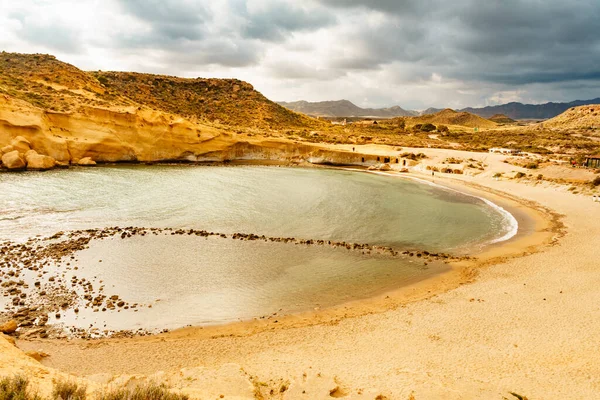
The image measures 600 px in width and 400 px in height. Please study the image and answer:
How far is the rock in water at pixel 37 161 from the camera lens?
33.9 meters

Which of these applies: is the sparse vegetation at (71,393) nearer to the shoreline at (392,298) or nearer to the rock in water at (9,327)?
the shoreline at (392,298)

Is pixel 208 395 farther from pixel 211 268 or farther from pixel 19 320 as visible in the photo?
pixel 211 268

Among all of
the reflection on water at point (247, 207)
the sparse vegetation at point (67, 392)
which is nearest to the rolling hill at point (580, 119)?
the reflection on water at point (247, 207)

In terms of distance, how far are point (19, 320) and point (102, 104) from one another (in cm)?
4135

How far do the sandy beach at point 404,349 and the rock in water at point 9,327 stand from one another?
0.61 m

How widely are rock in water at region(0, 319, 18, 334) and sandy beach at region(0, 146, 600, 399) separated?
0.61 meters

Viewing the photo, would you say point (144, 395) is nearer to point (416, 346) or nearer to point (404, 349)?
point (404, 349)

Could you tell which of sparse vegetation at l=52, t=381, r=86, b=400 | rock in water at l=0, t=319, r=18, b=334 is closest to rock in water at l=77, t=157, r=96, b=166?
rock in water at l=0, t=319, r=18, b=334

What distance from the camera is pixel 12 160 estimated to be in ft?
108

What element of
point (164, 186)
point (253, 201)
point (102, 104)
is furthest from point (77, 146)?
point (253, 201)

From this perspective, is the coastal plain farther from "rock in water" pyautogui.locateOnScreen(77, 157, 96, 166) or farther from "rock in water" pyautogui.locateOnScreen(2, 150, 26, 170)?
"rock in water" pyautogui.locateOnScreen(77, 157, 96, 166)

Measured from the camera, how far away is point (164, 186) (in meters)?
31.3

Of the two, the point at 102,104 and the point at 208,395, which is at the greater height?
the point at 102,104

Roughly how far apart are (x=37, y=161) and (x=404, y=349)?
39098 mm
